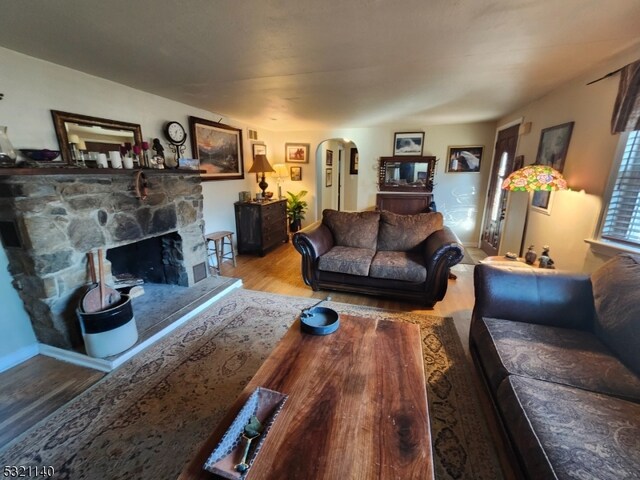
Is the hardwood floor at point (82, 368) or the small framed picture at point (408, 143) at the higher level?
the small framed picture at point (408, 143)

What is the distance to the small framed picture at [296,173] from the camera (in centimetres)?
576

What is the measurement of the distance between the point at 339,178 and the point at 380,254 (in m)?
4.98

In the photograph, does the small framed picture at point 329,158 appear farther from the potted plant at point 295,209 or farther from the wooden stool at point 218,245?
the wooden stool at point 218,245

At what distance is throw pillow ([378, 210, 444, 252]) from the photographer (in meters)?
3.15

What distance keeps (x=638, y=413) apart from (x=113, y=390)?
2712mm

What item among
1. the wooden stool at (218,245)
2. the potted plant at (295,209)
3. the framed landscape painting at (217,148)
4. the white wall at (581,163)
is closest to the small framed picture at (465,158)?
the white wall at (581,163)

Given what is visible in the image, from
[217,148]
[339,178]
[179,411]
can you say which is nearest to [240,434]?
[179,411]

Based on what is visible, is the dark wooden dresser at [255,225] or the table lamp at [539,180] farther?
the dark wooden dresser at [255,225]

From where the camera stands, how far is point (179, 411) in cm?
157

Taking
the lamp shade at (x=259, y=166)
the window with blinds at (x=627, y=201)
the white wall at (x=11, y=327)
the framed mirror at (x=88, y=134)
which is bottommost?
the white wall at (x=11, y=327)

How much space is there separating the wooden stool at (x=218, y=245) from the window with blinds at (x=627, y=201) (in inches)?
154

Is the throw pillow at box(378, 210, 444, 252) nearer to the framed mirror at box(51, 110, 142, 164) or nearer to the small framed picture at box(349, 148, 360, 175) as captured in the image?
the framed mirror at box(51, 110, 142, 164)

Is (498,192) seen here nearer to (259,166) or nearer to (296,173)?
(296,173)

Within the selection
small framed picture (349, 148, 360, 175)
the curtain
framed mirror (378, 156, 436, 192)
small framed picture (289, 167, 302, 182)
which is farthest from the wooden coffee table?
small framed picture (349, 148, 360, 175)
